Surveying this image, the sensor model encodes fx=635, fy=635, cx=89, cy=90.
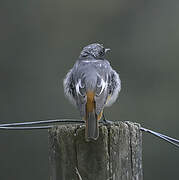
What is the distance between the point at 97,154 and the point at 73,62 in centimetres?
779

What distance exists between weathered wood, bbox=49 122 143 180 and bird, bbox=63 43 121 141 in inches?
8.9

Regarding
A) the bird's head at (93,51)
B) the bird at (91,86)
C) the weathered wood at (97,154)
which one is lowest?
the weathered wood at (97,154)

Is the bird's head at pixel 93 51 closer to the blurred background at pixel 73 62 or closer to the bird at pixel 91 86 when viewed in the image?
the bird at pixel 91 86

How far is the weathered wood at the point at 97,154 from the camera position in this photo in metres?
4.31

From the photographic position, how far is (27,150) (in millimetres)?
11289

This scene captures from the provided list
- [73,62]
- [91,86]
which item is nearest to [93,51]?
[91,86]

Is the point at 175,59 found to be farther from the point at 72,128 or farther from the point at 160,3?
the point at 72,128

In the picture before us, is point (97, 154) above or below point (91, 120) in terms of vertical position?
below

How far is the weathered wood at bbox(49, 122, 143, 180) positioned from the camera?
4309mm

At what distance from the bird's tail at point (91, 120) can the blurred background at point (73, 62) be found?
5410 mm

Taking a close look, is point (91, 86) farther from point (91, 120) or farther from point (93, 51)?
point (93, 51)

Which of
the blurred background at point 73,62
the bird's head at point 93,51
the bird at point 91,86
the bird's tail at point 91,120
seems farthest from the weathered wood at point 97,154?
the blurred background at point 73,62

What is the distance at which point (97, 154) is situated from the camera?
4328 mm

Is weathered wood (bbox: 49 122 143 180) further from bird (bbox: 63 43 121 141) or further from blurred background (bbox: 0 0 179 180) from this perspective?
blurred background (bbox: 0 0 179 180)
